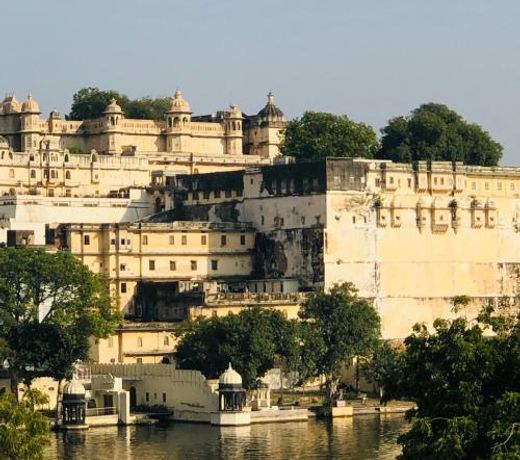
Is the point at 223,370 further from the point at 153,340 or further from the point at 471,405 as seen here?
the point at 471,405

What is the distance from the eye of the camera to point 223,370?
65688 millimetres

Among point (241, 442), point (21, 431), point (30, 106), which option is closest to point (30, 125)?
point (30, 106)

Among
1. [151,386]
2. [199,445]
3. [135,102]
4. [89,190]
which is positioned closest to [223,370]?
[151,386]

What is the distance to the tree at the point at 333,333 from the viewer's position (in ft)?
222

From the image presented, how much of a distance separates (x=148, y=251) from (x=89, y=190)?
13.3 m

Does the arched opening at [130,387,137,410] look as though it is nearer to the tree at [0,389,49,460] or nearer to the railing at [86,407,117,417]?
the railing at [86,407,117,417]

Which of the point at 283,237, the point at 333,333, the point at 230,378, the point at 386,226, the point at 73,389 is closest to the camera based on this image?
the point at 73,389

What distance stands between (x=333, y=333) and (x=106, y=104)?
39465 millimetres

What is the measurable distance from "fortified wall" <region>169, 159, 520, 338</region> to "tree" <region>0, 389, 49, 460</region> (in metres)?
30.8

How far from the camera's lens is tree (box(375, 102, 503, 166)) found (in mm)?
89625

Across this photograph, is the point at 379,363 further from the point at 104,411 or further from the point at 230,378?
the point at 104,411

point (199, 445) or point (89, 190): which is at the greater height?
point (89, 190)

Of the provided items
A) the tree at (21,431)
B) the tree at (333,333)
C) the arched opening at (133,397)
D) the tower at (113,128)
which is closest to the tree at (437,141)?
the tower at (113,128)

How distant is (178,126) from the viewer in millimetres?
99375
